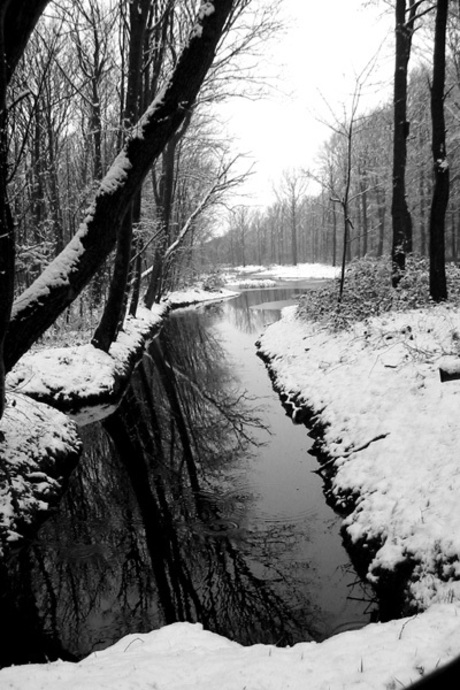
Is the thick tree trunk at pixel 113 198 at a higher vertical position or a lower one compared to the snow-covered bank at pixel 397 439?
higher

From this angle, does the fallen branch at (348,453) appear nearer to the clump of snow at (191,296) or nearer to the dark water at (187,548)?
the dark water at (187,548)

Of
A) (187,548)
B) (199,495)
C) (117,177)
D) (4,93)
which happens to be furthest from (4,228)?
(199,495)

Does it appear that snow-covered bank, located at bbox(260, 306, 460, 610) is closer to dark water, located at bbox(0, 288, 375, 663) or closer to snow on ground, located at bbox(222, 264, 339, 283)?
dark water, located at bbox(0, 288, 375, 663)

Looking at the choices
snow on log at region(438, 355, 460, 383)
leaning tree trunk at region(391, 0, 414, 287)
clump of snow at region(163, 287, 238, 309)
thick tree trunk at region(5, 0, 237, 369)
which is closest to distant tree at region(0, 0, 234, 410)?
thick tree trunk at region(5, 0, 237, 369)

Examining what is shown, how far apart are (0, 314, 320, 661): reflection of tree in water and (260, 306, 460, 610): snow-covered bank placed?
101cm

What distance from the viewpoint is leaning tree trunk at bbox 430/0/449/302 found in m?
8.59

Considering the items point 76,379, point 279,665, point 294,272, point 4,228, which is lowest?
point 279,665

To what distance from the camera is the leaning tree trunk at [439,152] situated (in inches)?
338

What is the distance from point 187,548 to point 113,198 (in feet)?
12.4

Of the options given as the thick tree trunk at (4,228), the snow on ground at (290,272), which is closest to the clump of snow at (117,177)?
the thick tree trunk at (4,228)

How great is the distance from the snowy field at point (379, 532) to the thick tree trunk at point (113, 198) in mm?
2934

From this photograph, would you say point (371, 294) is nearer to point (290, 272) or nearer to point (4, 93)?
point (4, 93)

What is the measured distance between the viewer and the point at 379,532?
432 cm

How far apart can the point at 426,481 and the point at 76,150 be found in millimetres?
24218
